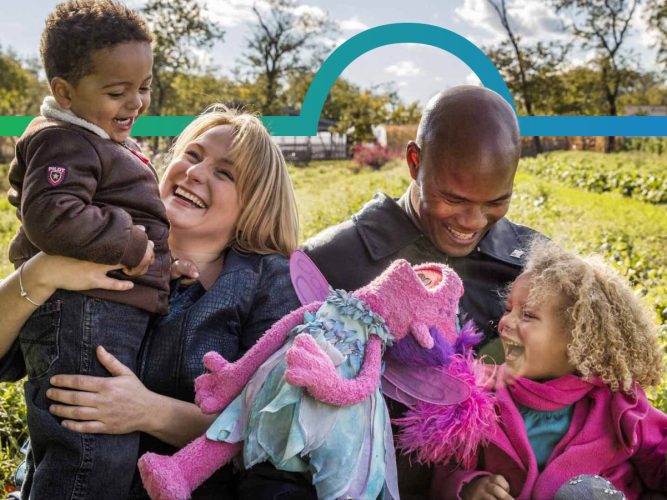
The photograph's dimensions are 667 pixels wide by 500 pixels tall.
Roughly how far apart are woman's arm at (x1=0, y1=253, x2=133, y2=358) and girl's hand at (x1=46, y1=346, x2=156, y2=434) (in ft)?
0.67

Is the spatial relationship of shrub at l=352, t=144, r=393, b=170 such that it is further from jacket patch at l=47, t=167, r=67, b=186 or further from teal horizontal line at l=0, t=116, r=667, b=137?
jacket patch at l=47, t=167, r=67, b=186

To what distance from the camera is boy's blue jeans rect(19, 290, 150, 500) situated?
237 centimetres

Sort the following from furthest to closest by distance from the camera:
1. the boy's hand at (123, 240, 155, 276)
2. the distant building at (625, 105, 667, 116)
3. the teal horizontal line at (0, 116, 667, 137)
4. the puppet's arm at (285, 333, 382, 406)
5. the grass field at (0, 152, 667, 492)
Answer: the distant building at (625, 105, 667, 116) → the grass field at (0, 152, 667, 492) → the teal horizontal line at (0, 116, 667, 137) → the boy's hand at (123, 240, 155, 276) → the puppet's arm at (285, 333, 382, 406)

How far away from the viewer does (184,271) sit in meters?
2.81

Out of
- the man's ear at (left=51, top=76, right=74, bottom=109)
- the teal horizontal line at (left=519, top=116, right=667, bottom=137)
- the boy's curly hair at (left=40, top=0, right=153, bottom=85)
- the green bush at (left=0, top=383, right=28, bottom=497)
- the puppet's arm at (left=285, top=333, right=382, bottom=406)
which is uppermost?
the boy's curly hair at (left=40, top=0, right=153, bottom=85)

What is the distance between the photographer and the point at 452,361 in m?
2.38

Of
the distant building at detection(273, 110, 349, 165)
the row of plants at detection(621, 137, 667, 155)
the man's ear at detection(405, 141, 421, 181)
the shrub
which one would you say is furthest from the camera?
the shrub

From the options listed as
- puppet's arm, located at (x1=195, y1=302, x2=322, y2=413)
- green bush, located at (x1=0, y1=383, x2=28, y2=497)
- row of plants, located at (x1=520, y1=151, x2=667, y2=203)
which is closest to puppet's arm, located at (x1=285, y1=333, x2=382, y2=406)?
puppet's arm, located at (x1=195, y1=302, x2=322, y2=413)

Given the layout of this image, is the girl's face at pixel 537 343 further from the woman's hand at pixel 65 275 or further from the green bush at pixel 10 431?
the green bush at pixel 10 431

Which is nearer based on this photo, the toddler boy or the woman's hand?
the toddler boy

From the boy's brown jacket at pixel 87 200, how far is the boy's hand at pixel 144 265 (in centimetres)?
2

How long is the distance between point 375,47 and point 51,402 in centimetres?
388

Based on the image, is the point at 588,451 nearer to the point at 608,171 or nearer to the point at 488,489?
the point at 488,489

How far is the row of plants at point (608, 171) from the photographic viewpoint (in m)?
8.91
